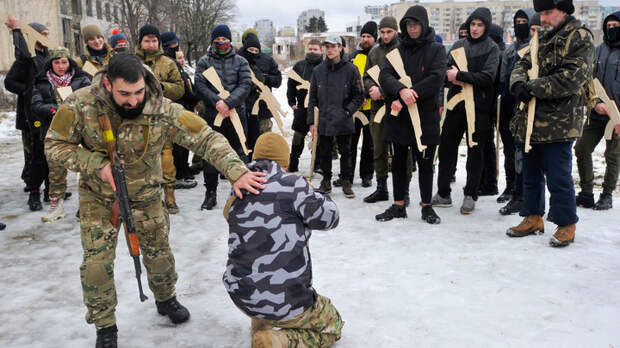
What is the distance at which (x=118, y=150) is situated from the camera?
275 cm

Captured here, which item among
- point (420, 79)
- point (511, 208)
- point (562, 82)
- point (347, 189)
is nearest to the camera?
point (562, 82)

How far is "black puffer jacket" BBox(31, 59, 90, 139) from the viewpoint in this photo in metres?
5.20

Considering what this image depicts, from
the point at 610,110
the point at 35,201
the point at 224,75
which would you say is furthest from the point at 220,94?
the point at 610,110

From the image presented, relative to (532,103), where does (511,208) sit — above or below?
below

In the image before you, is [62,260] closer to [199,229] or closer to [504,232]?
[199,229]

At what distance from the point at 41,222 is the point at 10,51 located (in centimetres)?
3026

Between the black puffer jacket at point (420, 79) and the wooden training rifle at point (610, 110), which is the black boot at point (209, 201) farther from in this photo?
the wooden training rifle at point (610, 110)

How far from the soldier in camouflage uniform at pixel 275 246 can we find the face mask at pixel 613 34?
448cm

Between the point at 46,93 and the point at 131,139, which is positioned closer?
the point at 131,139

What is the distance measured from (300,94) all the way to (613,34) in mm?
3927

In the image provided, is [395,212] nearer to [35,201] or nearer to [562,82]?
[562,82]

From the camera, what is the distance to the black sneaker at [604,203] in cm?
532

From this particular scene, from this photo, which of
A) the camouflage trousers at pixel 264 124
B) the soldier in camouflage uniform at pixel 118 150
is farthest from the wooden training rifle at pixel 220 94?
the soldier in camouflage uniform at pixel 118 150

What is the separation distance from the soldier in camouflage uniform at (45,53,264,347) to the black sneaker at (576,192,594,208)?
4433 millimetres
